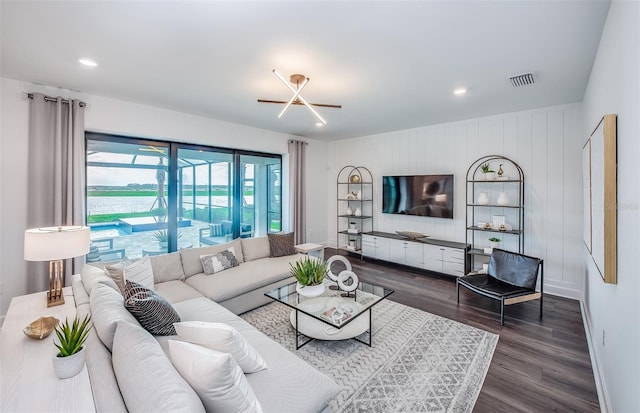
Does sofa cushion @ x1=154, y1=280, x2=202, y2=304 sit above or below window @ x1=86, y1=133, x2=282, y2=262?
below

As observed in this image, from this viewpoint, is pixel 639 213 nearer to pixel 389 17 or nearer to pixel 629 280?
pixel 629 280

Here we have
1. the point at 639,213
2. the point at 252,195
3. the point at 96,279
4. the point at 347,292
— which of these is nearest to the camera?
the point at 639,213

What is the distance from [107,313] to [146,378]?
0.68m

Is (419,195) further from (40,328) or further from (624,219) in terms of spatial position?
(40,328)

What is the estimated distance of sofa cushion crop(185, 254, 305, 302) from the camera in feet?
9.95

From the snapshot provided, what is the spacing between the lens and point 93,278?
228 cm

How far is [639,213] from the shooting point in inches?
47.5

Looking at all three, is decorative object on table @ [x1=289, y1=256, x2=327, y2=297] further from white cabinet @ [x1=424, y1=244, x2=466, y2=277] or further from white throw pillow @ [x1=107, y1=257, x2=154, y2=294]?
white cabinet @ [x1=424, y1=244, x2=466, y2=277]

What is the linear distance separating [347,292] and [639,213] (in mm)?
2221

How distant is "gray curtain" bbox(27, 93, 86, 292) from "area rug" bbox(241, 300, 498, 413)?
7.63 ft

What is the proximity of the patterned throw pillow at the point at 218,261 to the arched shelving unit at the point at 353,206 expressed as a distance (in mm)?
2859

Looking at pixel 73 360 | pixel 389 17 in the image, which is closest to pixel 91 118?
pixel 73 360

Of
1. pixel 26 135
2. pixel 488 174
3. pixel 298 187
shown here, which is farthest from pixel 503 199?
pixel 26 135

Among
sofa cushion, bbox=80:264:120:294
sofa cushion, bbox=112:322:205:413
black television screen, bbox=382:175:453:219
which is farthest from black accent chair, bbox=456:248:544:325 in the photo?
sofa cushion, bbox=80:264:120:294
